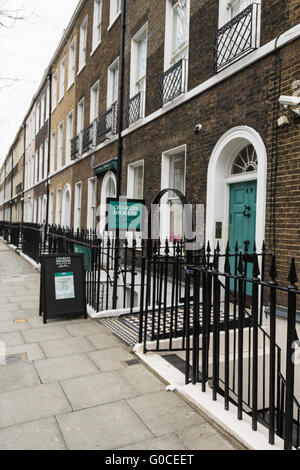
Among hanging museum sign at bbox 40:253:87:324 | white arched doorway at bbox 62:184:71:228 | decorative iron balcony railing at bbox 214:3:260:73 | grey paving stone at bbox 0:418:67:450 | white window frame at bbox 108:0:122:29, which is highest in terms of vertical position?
white window frame at bbox 108:0:122:29

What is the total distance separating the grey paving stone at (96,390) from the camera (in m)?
2.98

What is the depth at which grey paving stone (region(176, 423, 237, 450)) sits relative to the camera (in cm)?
238

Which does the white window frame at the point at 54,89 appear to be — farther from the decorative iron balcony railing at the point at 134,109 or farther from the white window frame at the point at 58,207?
the decorative iron balcony railing at the point at 134,109

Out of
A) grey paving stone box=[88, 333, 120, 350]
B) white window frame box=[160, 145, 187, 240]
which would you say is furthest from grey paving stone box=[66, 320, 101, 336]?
white window frame box=[160, 145, 187, 240]

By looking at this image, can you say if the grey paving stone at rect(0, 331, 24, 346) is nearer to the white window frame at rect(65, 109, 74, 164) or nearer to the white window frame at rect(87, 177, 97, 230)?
the white window frame at rect(87, 177, 97, 230)

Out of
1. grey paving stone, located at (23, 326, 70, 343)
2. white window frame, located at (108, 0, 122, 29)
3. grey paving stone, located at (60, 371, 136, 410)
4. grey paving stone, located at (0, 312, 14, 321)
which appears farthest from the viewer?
white window frame, located at (108, 0, 122, 29)

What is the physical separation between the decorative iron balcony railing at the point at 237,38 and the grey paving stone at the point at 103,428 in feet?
18.1

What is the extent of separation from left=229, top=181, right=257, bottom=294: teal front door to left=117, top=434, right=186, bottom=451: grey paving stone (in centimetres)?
388

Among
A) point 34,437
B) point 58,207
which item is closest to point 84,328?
point 34,437

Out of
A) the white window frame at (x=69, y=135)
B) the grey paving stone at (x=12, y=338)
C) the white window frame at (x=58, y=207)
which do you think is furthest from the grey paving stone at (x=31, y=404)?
the white window frame at (x=58, y=207)

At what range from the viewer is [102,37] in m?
13.1

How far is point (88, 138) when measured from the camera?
554 inches

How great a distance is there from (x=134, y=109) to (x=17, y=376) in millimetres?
8284
